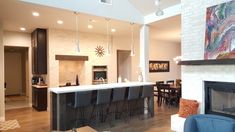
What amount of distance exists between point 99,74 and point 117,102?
2.58m

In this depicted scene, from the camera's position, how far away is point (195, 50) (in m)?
4.45

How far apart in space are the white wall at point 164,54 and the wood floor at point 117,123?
3.69 metres

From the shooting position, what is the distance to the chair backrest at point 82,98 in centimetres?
432

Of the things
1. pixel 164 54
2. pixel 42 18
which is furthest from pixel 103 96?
pixel 164 54

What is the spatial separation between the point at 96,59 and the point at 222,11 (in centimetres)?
503

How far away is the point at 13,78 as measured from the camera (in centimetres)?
1098

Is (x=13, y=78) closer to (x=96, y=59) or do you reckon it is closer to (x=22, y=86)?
(x=22, y=86)

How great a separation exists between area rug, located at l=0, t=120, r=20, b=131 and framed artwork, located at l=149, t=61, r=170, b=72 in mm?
6472

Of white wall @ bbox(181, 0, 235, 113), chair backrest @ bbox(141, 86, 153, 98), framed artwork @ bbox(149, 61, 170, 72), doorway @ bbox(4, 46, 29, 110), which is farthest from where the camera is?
doorway @ bbox(4, 46, 29, 110)

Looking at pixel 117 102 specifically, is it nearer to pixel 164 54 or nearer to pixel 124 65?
pixel 124 65

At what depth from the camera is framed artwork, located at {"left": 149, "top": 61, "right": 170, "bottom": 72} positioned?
980cm

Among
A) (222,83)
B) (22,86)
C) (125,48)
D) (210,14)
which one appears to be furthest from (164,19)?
(22,86)

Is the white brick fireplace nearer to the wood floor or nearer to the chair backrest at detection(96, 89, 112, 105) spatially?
the wood floor

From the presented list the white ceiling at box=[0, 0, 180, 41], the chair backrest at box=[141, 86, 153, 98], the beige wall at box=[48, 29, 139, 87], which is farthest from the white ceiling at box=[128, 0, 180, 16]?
the beige wall at box=[48, 29, 139, 87]
